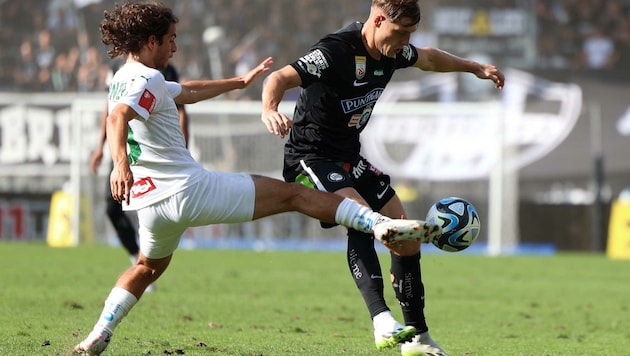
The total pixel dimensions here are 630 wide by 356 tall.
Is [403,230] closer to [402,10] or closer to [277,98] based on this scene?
[277,98]

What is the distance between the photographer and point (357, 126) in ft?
21.8

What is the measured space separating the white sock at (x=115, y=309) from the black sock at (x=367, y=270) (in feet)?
4.27

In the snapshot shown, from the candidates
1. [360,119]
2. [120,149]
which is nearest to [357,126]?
[360,119]

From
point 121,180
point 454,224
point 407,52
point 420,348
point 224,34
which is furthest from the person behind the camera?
point 224,34

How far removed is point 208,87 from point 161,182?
0.91 metres

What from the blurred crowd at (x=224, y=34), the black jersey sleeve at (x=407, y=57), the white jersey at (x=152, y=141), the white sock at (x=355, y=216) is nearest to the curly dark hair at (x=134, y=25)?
the white jersey at (x=152, y=141)

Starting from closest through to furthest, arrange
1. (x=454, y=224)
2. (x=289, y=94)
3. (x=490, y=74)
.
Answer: (x=454, y=224) → (x=490, y=74) → (x=289, y=94)

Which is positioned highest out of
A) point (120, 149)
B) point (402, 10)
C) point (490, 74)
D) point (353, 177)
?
point (402, 10)

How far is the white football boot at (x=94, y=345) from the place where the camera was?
578cm

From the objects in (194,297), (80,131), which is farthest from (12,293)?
(80,131)

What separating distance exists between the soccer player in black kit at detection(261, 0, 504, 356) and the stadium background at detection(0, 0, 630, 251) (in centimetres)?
1408

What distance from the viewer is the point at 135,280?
20.1 feet

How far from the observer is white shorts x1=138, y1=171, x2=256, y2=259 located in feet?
18.4

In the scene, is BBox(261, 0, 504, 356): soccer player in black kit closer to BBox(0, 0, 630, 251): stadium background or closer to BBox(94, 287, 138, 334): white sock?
BBox(94, 287, 138, 334): white sock
